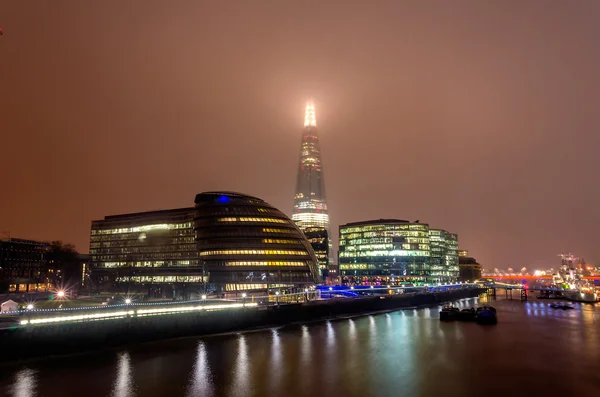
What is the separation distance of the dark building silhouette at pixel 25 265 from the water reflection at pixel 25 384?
4766 inches

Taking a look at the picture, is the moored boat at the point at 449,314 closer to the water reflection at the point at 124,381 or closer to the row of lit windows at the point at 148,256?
the water reflection at the point at 124,381

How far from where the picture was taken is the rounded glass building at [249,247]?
394 feet

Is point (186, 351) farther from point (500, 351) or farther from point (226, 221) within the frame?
point (226, 221)

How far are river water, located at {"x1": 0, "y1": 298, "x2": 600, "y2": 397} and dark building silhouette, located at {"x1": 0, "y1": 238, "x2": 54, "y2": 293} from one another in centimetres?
11945

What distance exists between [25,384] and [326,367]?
94.8 feet

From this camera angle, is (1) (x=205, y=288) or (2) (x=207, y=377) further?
(1) (x=205, y=288)

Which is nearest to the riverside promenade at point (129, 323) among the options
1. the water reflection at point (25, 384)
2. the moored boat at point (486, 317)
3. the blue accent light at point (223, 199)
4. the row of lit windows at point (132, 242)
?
the water reflection at point (25, 384)

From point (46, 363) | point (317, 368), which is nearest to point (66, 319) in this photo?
point (46, 363)

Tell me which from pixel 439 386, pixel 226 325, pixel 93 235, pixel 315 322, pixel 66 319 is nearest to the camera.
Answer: pixel 439 386

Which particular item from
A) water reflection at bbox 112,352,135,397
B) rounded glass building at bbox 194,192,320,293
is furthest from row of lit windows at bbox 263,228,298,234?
water reflection at bbox 112,352,135,397

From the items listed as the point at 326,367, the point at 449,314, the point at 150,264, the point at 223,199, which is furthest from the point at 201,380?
the point at 150,264

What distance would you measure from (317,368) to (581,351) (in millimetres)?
39232

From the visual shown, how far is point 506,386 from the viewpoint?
1591 inches

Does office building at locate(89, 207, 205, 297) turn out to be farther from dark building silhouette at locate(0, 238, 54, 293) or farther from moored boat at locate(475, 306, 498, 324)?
moored boat at locate(475, 306, 498, 324)
